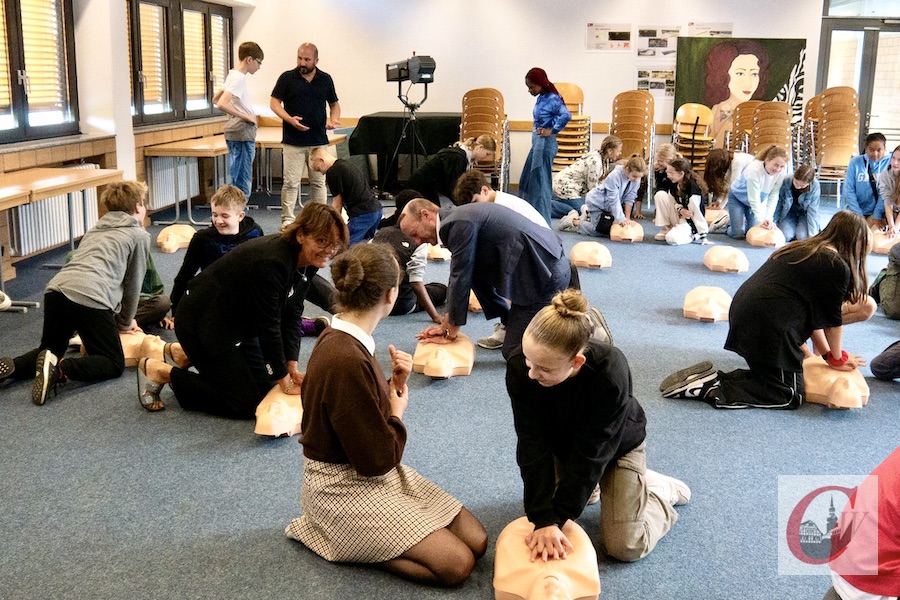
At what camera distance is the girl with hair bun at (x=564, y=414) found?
224 centimetres

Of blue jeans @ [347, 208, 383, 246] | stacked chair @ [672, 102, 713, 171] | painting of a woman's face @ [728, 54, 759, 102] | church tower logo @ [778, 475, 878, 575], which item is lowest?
church tower logo @ [778, 475, 878, 575]

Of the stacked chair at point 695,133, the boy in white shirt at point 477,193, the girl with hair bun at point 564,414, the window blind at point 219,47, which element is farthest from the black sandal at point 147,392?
the stacked chair at point 695,133

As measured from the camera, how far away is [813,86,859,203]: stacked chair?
934cm

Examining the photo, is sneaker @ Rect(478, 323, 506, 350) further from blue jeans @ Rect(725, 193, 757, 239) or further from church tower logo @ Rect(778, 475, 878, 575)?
blue jeans @ Rect(725, 193, 757, 239)

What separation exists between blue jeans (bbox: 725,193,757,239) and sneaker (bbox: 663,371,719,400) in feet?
13.9

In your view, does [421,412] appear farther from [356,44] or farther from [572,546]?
[356,44]

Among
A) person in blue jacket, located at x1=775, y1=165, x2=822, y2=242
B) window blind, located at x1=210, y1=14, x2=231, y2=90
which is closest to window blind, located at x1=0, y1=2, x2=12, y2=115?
window blind, located at x1=210, y1=14, x2=231, y2=90

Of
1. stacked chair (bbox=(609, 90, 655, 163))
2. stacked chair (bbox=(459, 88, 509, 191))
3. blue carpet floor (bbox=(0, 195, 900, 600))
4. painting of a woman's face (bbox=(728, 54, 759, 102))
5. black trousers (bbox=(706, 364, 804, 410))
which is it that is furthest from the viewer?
painting of a woman's face (bbox=(728, 54, 759, 102))

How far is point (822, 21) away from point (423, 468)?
29.9 feet

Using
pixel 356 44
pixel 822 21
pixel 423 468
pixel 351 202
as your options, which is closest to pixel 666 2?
pixel 822 21

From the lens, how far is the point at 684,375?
396 cm

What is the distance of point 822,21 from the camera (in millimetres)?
10164

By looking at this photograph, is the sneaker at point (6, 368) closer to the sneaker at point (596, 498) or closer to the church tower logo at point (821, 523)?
the sneaker at point (596, 498)

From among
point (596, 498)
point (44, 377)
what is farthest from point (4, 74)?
point (596, 498)
